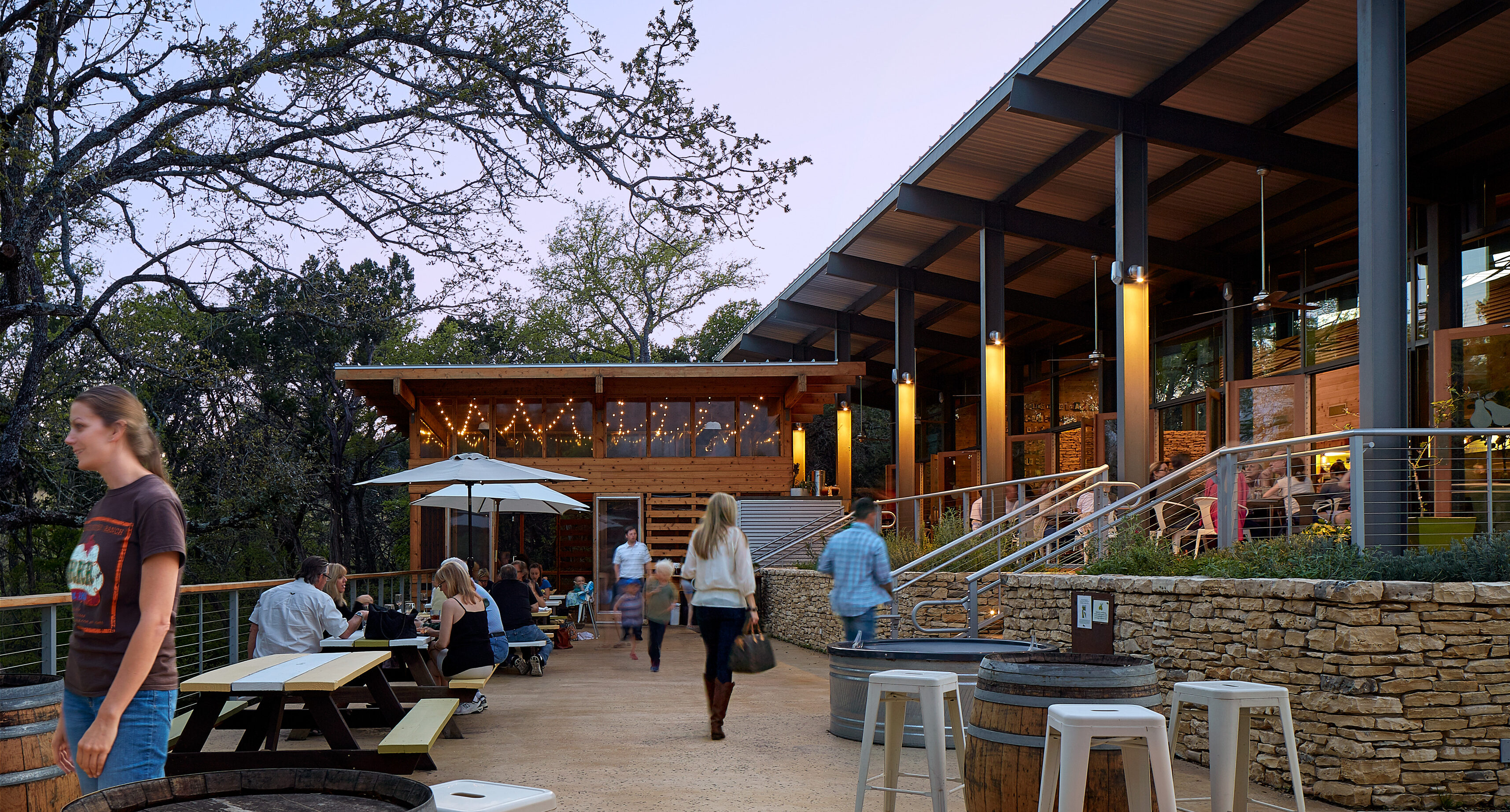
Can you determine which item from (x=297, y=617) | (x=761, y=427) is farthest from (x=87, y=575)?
(x=761, y=427)

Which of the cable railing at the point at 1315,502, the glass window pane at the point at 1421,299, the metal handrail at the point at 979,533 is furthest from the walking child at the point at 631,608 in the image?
the glass window pane at the point at 1421,299

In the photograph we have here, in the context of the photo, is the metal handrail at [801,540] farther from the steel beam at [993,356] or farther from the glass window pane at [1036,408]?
the glass window pane at [1036,408]

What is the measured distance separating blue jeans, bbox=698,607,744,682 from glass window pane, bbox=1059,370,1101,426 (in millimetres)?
14834

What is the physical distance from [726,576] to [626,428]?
1425cm

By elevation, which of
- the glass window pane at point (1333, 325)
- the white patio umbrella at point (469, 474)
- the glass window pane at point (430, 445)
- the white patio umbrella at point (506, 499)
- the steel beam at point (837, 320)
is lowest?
the white patio umbrella at point (506, 499)

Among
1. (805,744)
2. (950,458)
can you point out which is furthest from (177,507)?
(950,458)

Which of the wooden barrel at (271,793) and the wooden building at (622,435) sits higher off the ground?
the wooden building at (622,435)

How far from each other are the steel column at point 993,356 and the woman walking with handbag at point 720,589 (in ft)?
30.2

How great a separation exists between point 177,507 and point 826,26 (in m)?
8.54

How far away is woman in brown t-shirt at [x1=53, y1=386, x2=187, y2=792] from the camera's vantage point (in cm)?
289

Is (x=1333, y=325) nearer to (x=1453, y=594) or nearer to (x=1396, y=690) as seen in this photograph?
(x=1453, y=594)

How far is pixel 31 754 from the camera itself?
3.69 meters

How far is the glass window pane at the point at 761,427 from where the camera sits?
21.7m

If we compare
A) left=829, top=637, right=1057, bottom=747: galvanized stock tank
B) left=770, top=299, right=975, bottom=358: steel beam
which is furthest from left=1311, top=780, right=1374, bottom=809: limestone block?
left=770, top=299, right=975, bottom=358: steel beam
